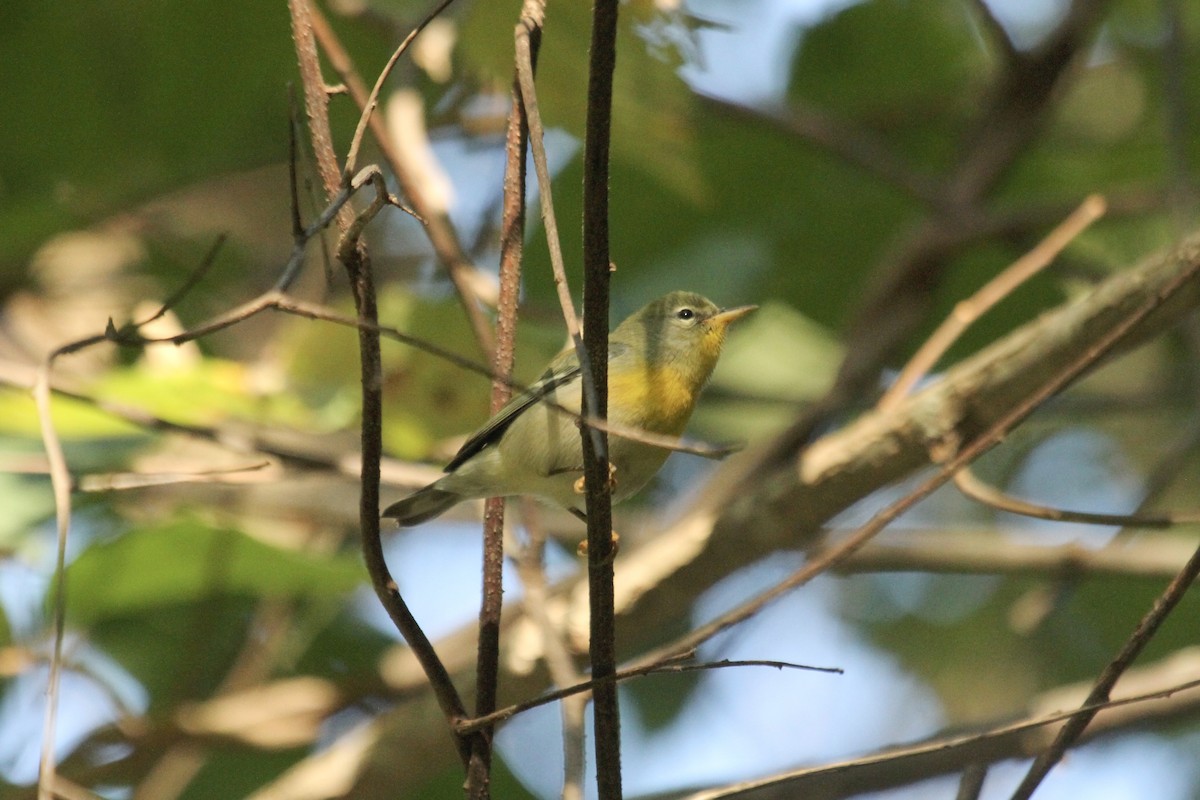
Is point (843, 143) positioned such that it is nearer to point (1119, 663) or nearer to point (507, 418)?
point (507, 418)

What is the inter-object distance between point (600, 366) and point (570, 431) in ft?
5.20

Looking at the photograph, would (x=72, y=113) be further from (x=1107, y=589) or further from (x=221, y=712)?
(x=1107, y=589)

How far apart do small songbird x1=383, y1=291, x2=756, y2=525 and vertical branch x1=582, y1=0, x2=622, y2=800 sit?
1192 mm

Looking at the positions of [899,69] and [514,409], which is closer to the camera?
[514,409]

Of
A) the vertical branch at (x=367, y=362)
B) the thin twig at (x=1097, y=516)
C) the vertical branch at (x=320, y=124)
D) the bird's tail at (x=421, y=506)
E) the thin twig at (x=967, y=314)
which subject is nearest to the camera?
the vertical branch at (x=367, y=362)

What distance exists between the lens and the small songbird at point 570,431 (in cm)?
313

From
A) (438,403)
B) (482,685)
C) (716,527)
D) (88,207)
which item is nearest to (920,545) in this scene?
(716,527)

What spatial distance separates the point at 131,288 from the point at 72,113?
1233 mm

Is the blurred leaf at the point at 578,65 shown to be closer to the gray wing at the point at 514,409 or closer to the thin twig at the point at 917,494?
the gray wing at the point at 514,409

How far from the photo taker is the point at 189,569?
3670mm

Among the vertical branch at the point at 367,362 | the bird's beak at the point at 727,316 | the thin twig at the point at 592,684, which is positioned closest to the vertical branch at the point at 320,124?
the vertical branch at the point at 367,362

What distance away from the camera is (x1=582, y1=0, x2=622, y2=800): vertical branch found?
1.46 metres

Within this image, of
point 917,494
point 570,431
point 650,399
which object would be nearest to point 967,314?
point 650,399

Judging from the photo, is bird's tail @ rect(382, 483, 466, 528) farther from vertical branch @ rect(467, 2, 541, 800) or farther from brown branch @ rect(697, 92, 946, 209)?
brown branch @ rect(697, 92, 946, 209)
